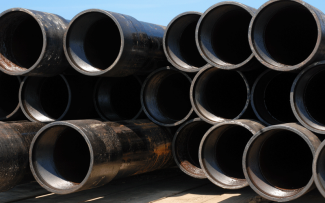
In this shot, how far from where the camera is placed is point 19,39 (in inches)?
179

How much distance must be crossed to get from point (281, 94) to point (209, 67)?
0.90 m

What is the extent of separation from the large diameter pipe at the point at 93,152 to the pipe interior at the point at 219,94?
59cm

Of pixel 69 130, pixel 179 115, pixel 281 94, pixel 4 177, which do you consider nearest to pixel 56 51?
pixel 69 130

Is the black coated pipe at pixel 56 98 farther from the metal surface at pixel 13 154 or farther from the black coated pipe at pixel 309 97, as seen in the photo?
the black coated pipe at pixel 309 97

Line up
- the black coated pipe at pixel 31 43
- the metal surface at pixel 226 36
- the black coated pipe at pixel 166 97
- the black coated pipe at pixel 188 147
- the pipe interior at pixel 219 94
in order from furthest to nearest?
the black coated pipe at pixel 166 97 → the black coated pipe at pixel 188 147 → the pipe interior at pixel 219 94 → the black coated pipe at pixel 31 43 → the metal surface at pixel 226 36

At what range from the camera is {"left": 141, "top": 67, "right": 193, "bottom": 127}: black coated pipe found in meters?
4.59

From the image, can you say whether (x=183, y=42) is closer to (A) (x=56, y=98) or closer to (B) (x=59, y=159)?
(A) (x=56, y=98)

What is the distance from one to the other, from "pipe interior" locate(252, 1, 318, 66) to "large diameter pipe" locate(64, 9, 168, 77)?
116 cm

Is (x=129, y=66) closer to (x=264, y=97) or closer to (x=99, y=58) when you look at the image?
(x=99, y=58)

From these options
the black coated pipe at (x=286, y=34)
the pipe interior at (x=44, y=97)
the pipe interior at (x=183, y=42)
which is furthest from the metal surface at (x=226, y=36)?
the pipe interior at (x=44, y=97)

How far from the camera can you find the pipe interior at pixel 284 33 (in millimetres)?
3656

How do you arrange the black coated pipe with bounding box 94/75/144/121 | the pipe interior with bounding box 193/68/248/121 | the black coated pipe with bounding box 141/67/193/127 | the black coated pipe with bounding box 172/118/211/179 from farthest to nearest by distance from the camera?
1. the black coated pipe with bounding box 94/75/144/121
2. the black coated pipe with bounding box 141/67/193/127
3. the black coated pipe with bounding box 172/118/211/179
4. the pipe interior with bounding box 193/68/248/121

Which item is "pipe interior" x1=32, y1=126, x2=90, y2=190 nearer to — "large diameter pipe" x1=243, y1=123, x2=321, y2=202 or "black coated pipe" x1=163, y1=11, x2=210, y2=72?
"black coated pipe" x1=163, y1=11, x2=210, y2=72

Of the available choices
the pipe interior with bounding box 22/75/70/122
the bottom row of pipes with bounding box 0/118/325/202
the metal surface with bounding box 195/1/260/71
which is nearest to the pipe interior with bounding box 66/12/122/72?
the pipe interior with bounding box 22/75/70/122
